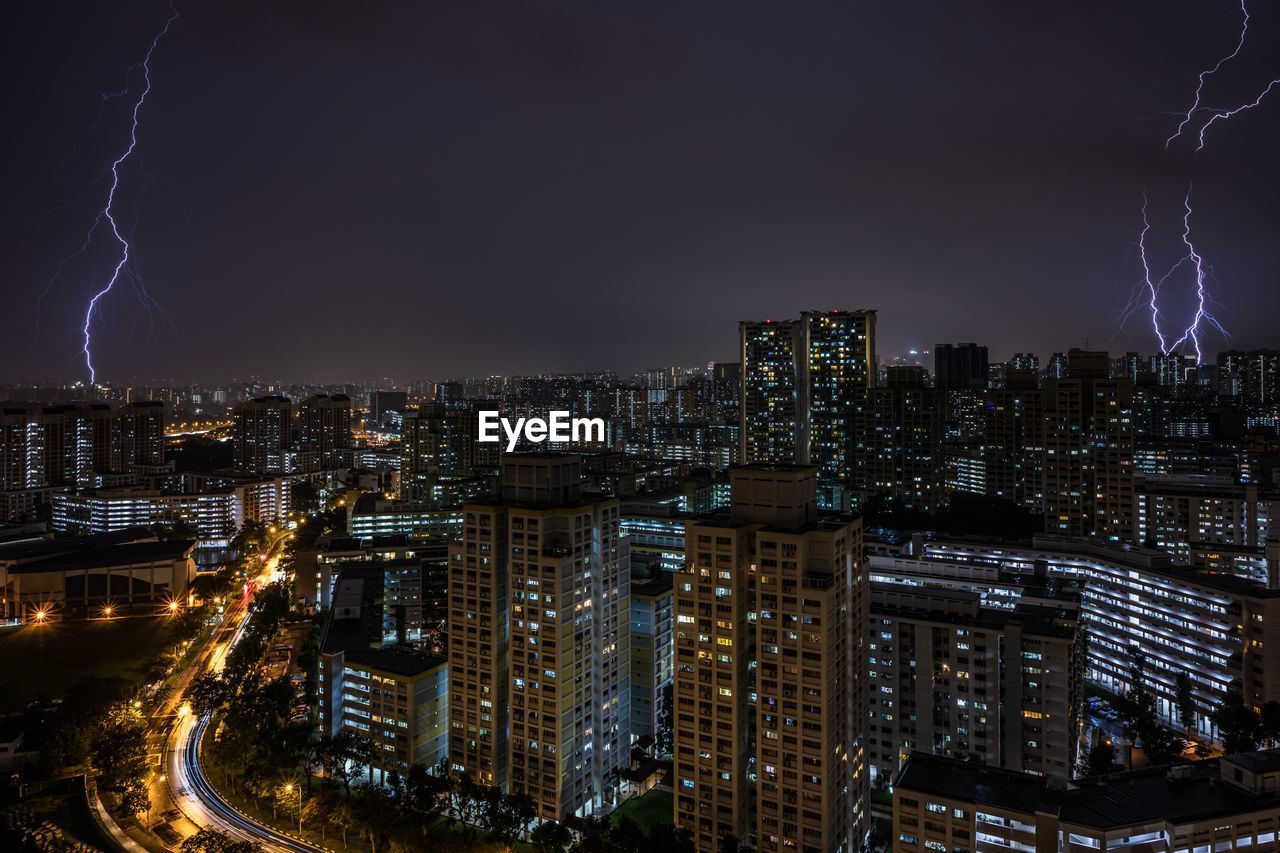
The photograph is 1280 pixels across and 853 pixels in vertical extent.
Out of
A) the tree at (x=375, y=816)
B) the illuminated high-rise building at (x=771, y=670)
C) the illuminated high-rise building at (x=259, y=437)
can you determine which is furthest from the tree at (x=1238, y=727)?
the illuminated high-rise building at (x=259, y=437)

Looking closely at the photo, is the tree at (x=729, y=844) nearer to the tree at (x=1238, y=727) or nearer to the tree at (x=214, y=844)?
the tree at (x=214, y=844)

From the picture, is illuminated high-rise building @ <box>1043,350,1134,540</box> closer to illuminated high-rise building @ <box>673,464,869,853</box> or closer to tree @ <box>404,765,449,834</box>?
illuminated high-rise building @ <box>673,464,869,853</box>

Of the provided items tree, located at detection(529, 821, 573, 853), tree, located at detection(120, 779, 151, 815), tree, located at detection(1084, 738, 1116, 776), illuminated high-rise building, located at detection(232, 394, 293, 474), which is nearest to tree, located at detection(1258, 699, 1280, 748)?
tree, located at detection(1084, 738, 1116, 776)

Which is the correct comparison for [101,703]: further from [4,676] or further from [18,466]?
[18,466]

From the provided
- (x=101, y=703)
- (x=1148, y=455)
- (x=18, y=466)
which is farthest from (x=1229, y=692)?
(x=18, y=466)

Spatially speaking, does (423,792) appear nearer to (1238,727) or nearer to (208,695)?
(208,695)
